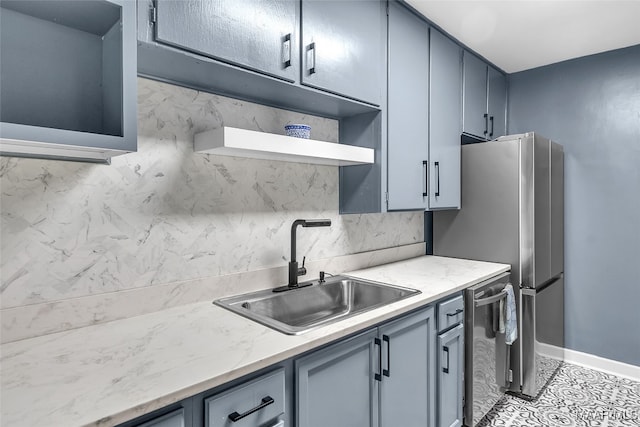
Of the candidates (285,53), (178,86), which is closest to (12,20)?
(178,86)

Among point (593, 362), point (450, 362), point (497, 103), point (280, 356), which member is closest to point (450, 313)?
point (450, 362)

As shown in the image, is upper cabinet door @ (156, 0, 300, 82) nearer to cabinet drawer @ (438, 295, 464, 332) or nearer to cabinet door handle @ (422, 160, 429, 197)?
cabinet door handle @ (422, 160, 429, 197)

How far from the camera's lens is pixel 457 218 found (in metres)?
2.65

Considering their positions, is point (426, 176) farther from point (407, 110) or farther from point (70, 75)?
point (70, 75)

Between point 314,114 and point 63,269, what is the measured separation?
4.53 feet

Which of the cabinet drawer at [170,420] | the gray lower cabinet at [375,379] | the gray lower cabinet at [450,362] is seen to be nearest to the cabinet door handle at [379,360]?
the gray lower cabinet at [375,379]

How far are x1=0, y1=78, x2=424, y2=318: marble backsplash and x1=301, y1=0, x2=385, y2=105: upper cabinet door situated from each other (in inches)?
12.9

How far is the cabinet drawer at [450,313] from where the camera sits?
179cm

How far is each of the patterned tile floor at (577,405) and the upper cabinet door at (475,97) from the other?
6.24 ft

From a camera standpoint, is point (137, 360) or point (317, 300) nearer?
point (137, 360)

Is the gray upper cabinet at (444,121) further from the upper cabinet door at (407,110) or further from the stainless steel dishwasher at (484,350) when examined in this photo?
the stainless steel dishwasher at (484,350)

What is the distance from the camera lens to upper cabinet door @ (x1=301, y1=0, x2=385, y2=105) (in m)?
1.58

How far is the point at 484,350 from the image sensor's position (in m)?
2.11

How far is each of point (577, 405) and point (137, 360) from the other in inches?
107
